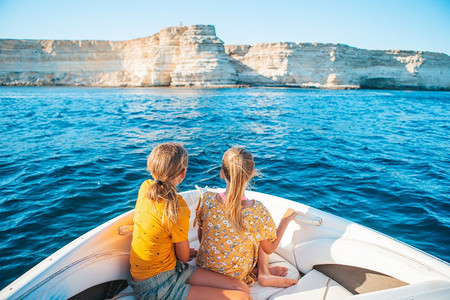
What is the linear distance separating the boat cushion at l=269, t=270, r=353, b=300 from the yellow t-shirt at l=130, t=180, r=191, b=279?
3.06 feet

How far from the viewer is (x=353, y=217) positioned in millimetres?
4281

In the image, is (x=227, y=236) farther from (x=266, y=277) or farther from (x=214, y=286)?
(x=266, y=277)

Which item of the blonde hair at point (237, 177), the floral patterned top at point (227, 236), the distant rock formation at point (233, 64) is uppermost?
the distant rock formation at point (233, 64)

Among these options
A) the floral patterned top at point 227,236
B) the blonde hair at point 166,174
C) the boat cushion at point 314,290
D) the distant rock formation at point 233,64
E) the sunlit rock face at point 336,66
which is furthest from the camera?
the sunlit rock face at point 336,66

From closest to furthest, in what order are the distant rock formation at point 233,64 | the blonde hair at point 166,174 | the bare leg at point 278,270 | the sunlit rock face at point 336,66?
the blonde hair at point 166,174
the bare leg at point 278,270
the distant rock formation at point 233,64
the sunlit rock face at point 336,66

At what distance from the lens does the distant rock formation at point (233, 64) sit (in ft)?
160

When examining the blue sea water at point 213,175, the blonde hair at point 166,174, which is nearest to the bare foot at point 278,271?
the blonde hair at point 166,174

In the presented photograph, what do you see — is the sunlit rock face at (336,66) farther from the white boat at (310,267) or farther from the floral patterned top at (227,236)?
the floral patterned top at (227,236)

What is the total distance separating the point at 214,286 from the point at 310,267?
40.6 inches

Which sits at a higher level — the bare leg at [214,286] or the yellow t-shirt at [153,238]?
the yellow t-shirt at [153,238]

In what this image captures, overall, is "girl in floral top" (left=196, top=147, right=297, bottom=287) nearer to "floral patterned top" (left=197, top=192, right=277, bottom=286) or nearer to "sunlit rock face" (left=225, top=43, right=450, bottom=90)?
"floral patterned top" (left=197, top=192, right=277, bottom=286)

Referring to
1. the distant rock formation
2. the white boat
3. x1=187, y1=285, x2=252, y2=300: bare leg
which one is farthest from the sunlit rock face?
x1=187, y1=285, x2=252, y2=300: bare leg

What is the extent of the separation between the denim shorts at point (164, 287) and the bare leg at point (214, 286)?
2.5 inches

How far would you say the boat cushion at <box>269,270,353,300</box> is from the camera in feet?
6.99
